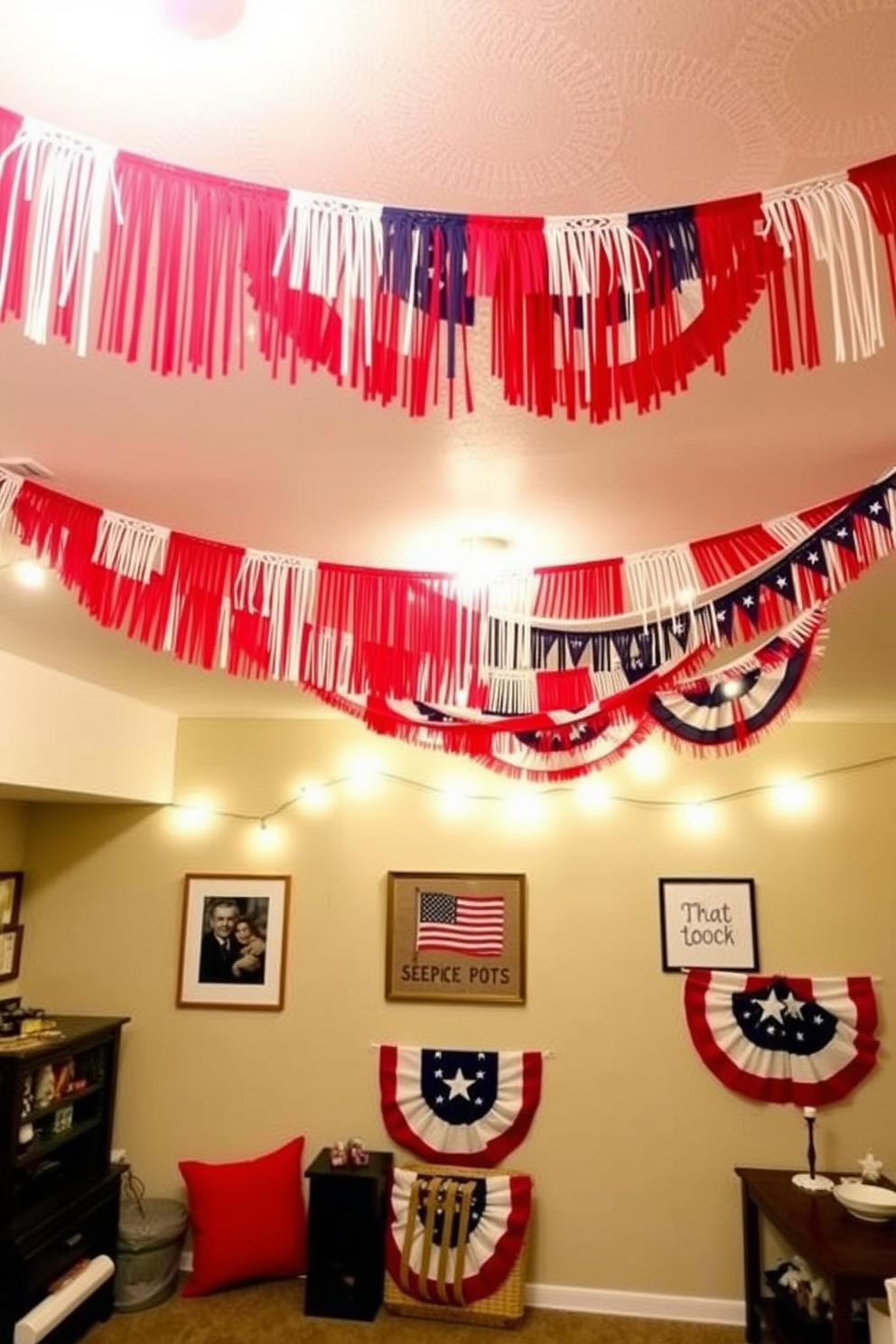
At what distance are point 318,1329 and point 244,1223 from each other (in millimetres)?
566

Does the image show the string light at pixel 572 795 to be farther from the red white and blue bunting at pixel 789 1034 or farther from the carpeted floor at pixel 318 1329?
the carpeted floor at pixel 318 1329

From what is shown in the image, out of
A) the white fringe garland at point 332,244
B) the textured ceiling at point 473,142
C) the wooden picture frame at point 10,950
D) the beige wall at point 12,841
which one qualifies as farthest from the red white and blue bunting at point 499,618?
the wooden picture frame at point 10,950

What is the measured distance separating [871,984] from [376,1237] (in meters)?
2.52

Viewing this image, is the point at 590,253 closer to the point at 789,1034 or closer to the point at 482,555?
the point at 482,555

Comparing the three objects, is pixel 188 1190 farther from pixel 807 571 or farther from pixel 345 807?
pixel 807 571

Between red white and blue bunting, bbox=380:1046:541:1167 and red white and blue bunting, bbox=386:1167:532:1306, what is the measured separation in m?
0.19

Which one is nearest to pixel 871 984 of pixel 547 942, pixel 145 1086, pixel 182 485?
pixel 547 942

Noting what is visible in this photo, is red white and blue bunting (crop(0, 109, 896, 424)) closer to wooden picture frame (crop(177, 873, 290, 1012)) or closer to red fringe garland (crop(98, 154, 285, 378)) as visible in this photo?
red fringe garland (crop(98, 154, 285, 378))

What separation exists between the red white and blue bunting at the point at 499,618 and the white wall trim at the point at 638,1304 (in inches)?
116

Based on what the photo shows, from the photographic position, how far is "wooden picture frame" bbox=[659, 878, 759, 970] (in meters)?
4.23

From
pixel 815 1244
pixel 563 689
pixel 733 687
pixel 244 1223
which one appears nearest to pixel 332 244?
pixel 563 689

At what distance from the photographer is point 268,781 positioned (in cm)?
465

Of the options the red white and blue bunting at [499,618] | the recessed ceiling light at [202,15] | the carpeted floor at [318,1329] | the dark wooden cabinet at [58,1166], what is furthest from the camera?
the carpeted floor at [318,1329]

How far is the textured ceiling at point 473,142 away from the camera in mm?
800
